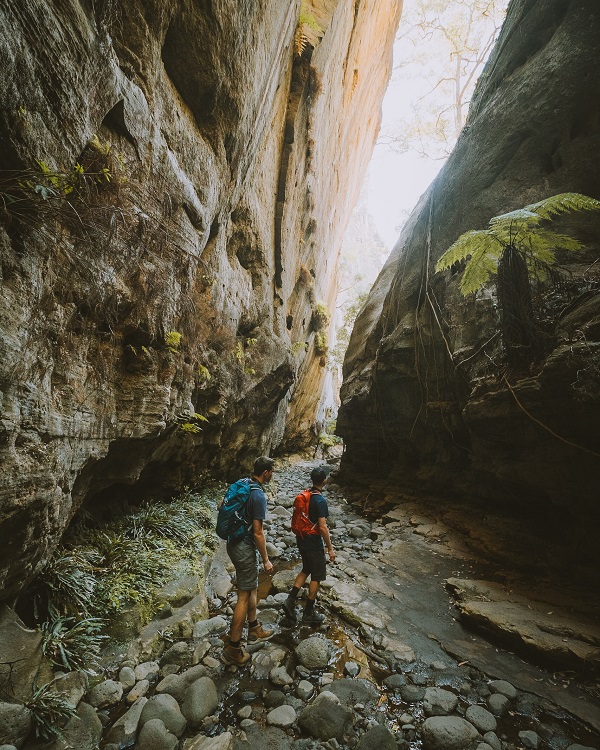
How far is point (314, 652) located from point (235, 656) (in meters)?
0.90

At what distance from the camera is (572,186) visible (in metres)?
7.02

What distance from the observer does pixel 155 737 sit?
274cm

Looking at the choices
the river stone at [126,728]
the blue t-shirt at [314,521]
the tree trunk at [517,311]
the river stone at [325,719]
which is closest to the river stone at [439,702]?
the river stone at [325,719]

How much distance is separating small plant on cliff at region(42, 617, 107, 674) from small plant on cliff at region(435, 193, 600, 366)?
711cm

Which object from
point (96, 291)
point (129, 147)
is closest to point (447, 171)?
point (129, 147)

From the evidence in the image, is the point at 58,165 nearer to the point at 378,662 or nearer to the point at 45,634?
the point at 45,634

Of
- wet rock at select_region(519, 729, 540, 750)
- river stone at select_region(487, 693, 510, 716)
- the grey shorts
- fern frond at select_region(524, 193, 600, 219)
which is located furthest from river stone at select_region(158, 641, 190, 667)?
fern frond at select_region(524, 193, 600, 219)

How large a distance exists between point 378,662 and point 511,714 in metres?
1.32

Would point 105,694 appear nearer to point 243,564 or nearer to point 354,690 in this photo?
point 243,564

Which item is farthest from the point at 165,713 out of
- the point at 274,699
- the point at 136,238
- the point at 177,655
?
the point at 136,238

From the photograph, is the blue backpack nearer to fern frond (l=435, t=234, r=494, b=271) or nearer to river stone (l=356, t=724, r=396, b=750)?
river stone (l=356, t=724, r=396, b=750)

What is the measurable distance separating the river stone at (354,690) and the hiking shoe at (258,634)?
1033 millimetres

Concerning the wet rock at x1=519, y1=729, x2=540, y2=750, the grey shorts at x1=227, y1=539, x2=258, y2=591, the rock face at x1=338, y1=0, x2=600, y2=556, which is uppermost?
the rock face at x1=338, y1=0, x2=600, y2=556

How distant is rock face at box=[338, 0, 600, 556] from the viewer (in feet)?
17.0
